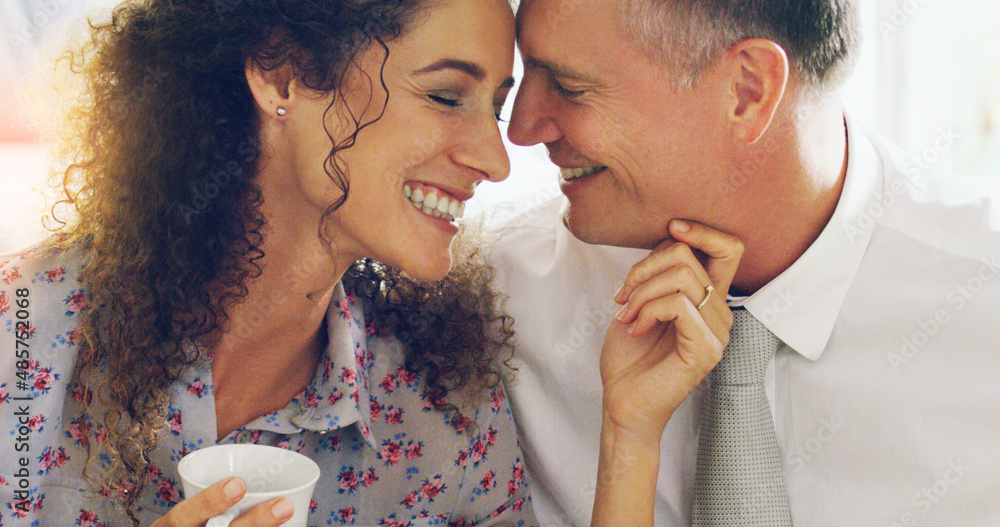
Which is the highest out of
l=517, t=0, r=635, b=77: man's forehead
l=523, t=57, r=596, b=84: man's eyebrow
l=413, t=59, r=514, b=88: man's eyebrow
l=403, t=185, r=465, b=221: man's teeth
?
l=517, t=0, r=635, b=77: man's forehead

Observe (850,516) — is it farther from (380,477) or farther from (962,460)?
(380,477)

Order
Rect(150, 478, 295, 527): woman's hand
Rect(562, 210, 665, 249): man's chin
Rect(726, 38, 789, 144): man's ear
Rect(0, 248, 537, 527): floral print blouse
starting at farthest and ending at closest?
Rect(562, 210, 665, 249): man's chin, Rect(726, 38, 789, 144): man's ear, Rect(0, 248, 537, 527): floral print blouse, Rect(150, 478, 295, 527): woman's hand

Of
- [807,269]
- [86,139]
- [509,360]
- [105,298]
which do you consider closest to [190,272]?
[105,298]

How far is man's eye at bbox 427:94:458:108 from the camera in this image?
1176 mm

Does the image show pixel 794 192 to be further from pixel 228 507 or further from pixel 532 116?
pixel 228 507

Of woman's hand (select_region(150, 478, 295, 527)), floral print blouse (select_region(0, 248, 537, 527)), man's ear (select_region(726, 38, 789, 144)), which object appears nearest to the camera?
woman's hand (select_region(150, 478, 295, 527))

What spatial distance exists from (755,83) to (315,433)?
2.76 feet

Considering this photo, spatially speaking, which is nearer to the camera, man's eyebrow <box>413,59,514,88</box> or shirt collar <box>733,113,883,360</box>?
man's eyebrow <box>413,59,514,88</box>

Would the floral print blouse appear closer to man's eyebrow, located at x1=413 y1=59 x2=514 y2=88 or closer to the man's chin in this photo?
the man's chin

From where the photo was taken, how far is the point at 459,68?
116 centimetres

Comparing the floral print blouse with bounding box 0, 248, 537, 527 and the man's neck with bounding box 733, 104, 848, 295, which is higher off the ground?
the man's neck with bounding box 733, 104, 848, 295


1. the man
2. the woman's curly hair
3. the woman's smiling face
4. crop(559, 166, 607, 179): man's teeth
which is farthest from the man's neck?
the woman's curly hair

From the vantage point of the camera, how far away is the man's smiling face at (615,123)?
1.24 meters

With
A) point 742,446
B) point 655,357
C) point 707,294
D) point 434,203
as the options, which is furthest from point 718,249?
point 434,203
